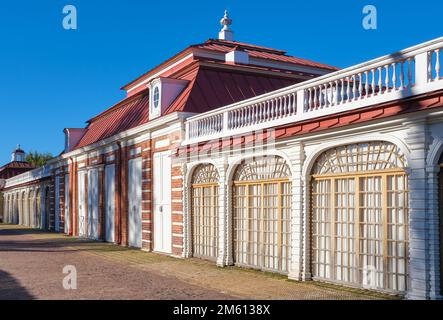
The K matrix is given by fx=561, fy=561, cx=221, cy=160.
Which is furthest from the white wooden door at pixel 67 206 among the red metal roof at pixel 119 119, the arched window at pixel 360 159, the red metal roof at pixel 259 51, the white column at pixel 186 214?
the arched window at pixel 360 159

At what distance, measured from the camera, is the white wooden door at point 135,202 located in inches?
873

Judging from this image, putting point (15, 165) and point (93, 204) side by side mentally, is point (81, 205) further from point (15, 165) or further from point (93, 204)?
point (15, 165)

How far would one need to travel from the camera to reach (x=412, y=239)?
9570 millimetres

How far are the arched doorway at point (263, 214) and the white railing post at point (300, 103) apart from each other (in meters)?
1.35

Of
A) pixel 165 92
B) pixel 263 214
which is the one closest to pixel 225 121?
pixel 263 214

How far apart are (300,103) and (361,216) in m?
3.22

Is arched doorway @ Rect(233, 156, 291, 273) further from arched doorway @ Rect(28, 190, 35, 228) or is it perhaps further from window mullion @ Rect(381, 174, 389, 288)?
arched doorway @ Rect(28, 190, 35, 228)

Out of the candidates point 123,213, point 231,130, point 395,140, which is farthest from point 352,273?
point 123,213

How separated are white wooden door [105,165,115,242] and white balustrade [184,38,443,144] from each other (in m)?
8.46

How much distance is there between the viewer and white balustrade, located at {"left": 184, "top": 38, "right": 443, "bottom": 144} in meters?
9.63

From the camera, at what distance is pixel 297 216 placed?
12680 millimetres

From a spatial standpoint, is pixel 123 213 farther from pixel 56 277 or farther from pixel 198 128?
pixel 56 277

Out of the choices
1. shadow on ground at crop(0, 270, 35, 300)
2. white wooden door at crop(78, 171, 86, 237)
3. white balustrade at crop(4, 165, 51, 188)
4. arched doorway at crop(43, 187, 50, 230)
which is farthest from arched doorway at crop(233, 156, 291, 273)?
arched doorway at crop(43, 187, 50, 230)

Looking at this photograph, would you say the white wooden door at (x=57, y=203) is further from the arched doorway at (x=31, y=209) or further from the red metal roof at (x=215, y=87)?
the red metal roof at (x=215, y=87)
